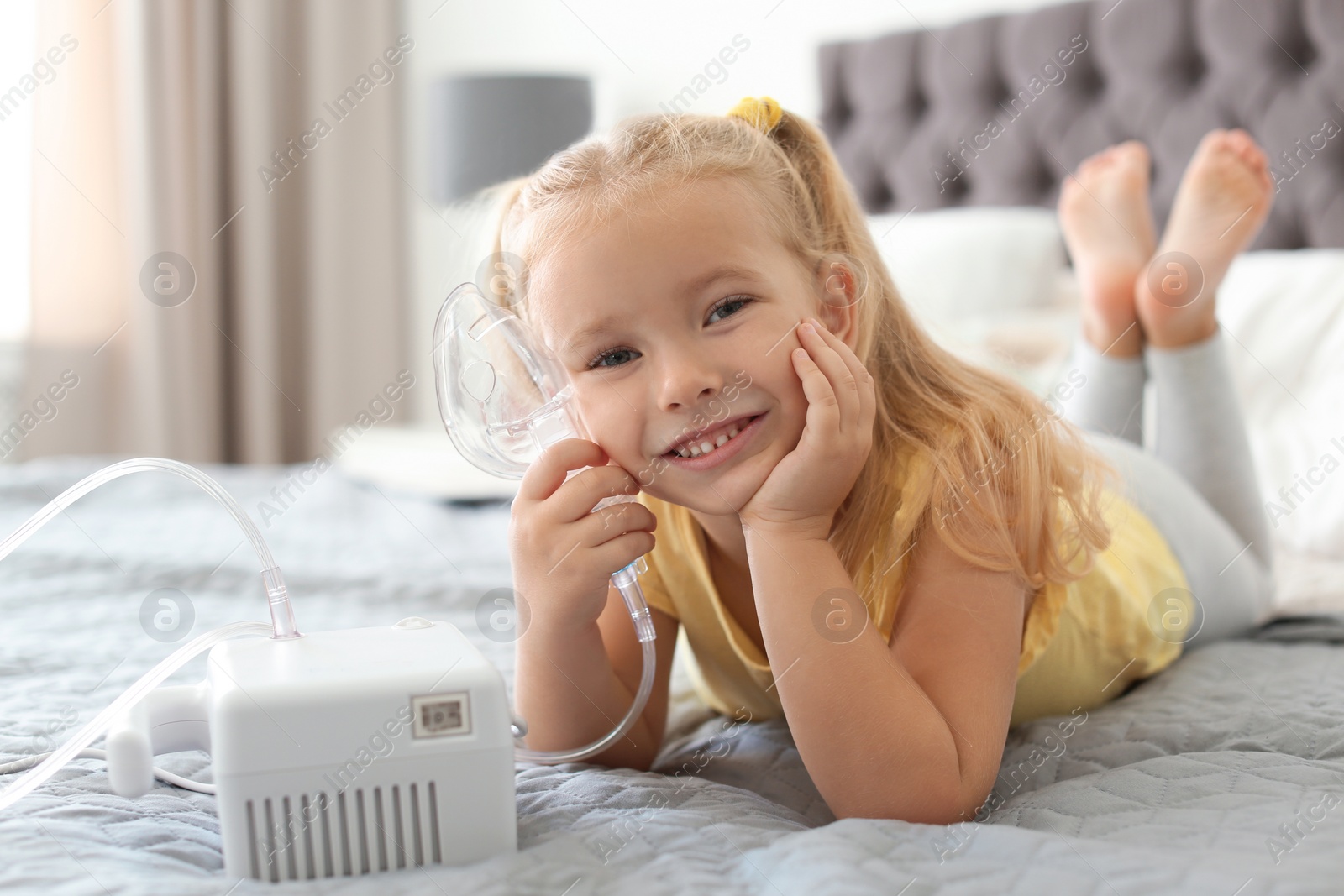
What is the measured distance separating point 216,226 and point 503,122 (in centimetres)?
101

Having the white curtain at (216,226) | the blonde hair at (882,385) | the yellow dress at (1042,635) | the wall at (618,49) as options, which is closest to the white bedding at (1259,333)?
the blonde hair at (882,385)

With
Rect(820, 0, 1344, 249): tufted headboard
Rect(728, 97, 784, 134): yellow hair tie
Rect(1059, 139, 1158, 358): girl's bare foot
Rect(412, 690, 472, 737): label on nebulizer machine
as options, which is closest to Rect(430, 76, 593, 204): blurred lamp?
Rect(820, 0, 1344, 249): tufted headboard

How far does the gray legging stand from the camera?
120cm

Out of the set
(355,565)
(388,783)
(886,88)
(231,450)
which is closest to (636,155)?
(388,783)

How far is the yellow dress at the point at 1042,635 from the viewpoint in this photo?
951 mm

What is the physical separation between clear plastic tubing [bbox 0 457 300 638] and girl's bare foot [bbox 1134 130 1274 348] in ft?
3.54

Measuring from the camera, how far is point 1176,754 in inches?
31.0

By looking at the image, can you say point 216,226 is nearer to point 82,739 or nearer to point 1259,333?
point 1259,333

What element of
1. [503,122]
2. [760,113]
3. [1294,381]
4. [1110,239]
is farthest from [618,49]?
[760,113]

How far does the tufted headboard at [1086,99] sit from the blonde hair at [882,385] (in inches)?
47.4

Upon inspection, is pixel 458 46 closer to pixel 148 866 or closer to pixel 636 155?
pixel 636 155

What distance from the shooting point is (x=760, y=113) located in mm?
948

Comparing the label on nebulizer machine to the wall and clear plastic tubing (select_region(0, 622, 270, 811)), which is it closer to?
clear plastic tubing (select_region(0, 622, 270, 811))

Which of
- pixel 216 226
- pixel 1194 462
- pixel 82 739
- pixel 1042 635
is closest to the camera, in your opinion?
pixel 82 739
